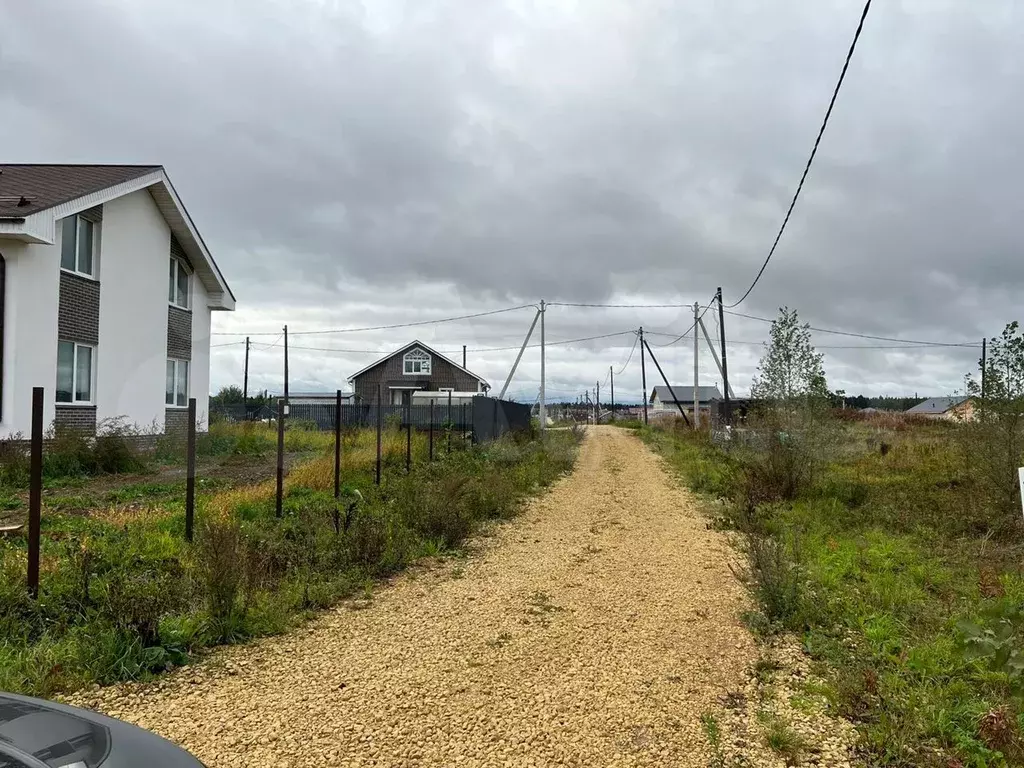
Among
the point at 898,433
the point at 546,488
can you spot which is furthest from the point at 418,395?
the point at 546,488

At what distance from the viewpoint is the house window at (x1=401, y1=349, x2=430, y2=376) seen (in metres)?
47.7

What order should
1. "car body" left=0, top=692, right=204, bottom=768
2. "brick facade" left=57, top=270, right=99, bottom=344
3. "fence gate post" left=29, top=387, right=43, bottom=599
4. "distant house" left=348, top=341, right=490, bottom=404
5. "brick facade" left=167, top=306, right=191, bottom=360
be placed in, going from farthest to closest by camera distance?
"distant house" left=348, top=341, right=490, bottom=404, "brick facade" left=167, top=306, right=191, bottom=360, "brick facade" left=57, top=270, right=99, bottom=344, "fence gate post" left=29, top=387, right=43, bottom=599, "car body" left=0, top=692, right=204, bottom=768

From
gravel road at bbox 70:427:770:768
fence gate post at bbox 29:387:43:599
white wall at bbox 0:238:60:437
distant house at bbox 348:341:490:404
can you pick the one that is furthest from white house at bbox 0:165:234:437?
distant house at bbox 348:341:490:404

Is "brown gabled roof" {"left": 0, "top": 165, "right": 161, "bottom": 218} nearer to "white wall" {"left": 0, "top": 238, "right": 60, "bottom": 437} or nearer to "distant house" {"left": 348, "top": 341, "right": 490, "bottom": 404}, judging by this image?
"white wall" {"left": 0, "top": 238, "right": 60, "bottom": 437}

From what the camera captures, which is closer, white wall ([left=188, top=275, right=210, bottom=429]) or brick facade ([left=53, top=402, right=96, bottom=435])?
brick facade ([left=53, top=402, right=96, bottom=435])

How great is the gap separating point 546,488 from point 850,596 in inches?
324

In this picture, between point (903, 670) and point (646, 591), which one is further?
point (646, 591)

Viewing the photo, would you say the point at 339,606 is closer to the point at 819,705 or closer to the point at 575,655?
the point at 575,655

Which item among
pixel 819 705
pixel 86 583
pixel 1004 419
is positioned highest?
pixel 1004 419

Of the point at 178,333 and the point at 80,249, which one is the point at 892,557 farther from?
the point at 178,333

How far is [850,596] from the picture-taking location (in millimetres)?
5992

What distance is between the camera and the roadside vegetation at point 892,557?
11.8ft

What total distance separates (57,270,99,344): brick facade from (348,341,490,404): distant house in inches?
1257

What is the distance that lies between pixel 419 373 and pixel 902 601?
140 feet
